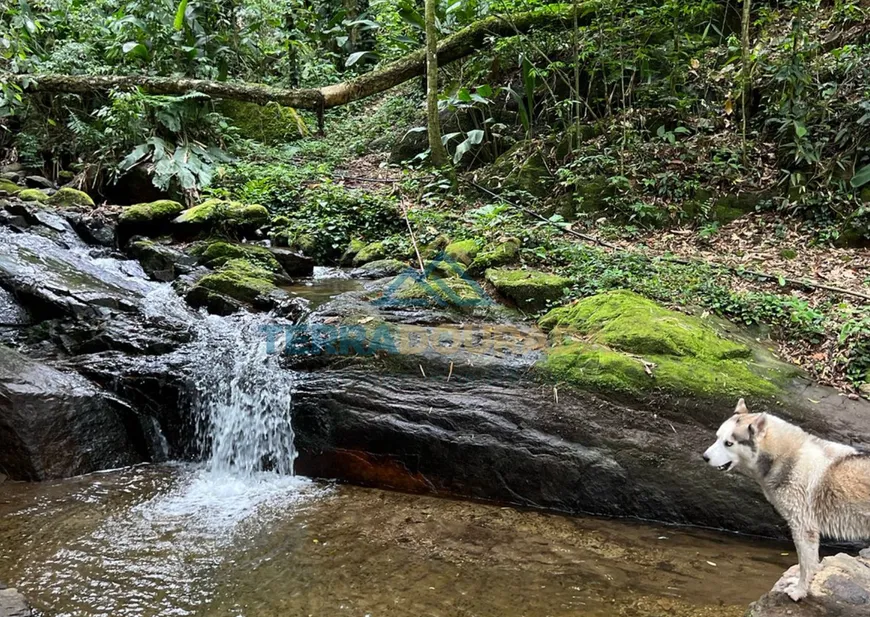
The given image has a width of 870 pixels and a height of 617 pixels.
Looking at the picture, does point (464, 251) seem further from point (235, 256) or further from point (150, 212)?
point (150, 212)

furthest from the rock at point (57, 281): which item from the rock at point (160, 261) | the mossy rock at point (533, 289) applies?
the mossy rock at point (533, 289)

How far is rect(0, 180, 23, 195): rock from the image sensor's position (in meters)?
10.1

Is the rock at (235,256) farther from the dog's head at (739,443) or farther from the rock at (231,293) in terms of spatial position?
the dog's head at (739,443)

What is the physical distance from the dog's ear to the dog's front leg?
540 mm

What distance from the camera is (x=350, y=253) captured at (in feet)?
31.0

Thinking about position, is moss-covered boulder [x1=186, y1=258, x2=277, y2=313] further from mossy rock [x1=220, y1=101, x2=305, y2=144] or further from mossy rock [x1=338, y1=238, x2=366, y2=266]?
mossy rock [x1=220, y1=101, x2=305, y2=144]

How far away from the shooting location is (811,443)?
3227 millimetres

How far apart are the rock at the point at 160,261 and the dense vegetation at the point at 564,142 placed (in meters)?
1.74

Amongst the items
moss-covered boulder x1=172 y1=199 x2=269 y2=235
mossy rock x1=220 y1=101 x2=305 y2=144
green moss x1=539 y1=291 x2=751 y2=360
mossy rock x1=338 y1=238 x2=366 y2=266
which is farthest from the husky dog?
mossy rock x1=220 y1=101 x2=305 y2=144

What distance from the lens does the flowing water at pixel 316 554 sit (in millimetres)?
3596

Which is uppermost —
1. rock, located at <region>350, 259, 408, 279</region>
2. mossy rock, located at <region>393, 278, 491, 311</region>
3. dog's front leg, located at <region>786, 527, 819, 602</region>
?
rock, located at <region>350, 259, 408, 279</region>

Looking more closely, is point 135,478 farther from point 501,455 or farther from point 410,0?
point 410,0

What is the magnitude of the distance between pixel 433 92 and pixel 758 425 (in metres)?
9.33

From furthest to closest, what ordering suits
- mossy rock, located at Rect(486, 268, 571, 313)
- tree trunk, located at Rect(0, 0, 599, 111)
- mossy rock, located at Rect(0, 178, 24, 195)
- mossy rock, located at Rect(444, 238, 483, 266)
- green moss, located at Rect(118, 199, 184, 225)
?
tree trunk, located at Rect(0, 0, 599, 111) → mossy rock, located at Rect(0, 178, 24, 195) → green moss, located at Rect(118, 199, 184, 225) → mossy rock, located at Rect(444, 238, 483, 266) → mossy rock, located at Rect(486, 268, 571, 313)
